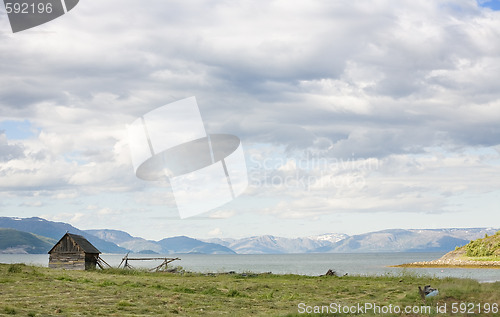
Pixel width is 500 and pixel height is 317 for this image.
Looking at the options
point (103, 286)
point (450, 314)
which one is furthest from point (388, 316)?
point (103, 286)

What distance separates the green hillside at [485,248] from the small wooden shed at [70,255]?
3349 inches

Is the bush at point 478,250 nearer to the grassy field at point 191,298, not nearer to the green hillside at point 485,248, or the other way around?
the green hillside at point 485,248

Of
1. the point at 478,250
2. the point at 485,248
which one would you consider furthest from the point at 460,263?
the point at 485,248

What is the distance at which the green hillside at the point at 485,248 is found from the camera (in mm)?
113781

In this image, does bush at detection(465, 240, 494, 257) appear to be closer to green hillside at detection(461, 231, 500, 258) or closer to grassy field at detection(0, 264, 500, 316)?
green hillside at detection(461, 231, 500, 258)

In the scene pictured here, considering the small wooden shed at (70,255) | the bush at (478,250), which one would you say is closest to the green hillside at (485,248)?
the bush at (478,250)

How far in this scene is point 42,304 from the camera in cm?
2556

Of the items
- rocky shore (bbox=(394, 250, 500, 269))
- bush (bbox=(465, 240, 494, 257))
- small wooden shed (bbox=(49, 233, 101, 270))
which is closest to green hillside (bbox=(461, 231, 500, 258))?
bush (bbox=(465, 240, 494, 257))

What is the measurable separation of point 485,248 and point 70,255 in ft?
298

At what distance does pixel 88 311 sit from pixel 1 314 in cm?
400

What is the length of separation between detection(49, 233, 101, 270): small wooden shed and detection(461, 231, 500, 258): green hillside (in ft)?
279

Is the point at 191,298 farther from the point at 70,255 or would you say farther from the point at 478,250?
the point at 478,250

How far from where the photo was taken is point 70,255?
2670 inches

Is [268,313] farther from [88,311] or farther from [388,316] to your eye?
[88,311]
